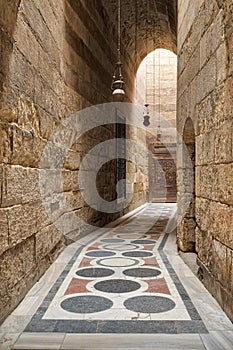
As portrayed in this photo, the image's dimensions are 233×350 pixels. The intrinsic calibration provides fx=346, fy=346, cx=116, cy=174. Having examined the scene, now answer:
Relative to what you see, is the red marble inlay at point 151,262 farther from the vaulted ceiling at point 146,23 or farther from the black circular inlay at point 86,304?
the vaulted ceiling at point 146,23

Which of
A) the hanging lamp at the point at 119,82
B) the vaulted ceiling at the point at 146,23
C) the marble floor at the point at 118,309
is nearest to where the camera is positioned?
the marble floor at the point at 118,309

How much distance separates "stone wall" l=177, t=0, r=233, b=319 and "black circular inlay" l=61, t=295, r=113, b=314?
0.80 m

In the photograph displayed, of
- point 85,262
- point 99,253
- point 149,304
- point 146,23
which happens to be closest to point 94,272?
point 85,262

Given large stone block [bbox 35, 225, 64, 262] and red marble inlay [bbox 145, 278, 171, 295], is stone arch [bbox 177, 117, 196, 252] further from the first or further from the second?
large stone block [bbox 35, 225, 64, 262]

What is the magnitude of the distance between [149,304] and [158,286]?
1.35 ft

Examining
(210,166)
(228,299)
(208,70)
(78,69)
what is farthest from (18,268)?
(78,69)

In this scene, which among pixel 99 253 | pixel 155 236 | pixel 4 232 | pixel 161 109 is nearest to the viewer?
pixel 4 232

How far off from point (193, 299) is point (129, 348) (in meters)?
0.88

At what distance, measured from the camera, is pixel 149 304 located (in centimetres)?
242

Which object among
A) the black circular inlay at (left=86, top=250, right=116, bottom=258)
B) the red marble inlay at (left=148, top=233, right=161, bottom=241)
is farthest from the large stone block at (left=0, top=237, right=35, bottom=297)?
the red marble inlay at (left=148, top=233, right=161, bottom=241)

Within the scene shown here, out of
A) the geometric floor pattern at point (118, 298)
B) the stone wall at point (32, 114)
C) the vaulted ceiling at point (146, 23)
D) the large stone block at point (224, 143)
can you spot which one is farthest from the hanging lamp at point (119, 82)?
the large stone block at point (224, 143)

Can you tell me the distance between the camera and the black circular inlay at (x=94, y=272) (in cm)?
316

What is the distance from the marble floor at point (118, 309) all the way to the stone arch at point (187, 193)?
25 centimetres

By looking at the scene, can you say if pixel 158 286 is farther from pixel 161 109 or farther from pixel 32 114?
pixel 161 109
